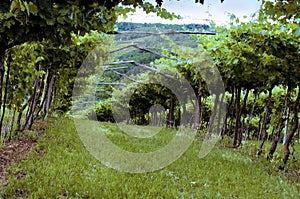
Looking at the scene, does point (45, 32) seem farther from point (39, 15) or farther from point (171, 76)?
point (171, 76)

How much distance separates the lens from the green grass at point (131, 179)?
4824 mm

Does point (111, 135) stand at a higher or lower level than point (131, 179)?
lower

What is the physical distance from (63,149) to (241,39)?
4.99 meters

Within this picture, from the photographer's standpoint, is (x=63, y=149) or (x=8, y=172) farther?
(x=63, y=149)

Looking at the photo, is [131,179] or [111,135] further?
[111,135]

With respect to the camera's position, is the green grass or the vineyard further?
the green grass

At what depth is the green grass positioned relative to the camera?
4.82 metres

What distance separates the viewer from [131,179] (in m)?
5.73

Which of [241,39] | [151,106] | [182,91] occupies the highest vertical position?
[241,39]

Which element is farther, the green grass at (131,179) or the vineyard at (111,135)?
the green grass at (131,179)

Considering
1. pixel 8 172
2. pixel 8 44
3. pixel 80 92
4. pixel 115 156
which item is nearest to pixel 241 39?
pixel 115 156

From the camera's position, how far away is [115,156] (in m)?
7.54

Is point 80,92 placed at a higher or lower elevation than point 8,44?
lower

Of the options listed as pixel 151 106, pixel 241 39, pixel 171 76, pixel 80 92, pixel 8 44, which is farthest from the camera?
pixel 151 106
